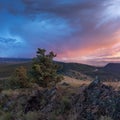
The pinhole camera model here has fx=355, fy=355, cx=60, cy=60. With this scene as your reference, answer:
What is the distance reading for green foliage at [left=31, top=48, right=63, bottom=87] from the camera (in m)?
36.5

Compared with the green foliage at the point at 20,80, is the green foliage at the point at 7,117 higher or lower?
lower

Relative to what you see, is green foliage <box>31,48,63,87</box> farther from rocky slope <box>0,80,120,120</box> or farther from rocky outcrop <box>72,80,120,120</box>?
rocky outcrop <box>72,80,120,120</box>

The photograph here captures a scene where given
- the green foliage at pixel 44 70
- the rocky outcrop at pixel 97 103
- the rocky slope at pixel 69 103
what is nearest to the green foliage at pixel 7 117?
the rocky slope at pixel 69 103

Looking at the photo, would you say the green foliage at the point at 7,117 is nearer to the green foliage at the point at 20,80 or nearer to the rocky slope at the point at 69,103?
the rocky slope at the point at 69,103

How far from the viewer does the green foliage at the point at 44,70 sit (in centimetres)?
3650

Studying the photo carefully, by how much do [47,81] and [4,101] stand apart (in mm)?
8235

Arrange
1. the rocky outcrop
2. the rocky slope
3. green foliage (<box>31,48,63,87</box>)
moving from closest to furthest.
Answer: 1. the rocky outcrop
2. the rocky slope
3. green foliage (<box>31,48,63,87</box>)

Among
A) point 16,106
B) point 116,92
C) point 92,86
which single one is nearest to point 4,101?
point 16,106

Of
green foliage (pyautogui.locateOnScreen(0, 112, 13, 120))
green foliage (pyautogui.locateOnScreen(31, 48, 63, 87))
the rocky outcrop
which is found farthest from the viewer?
green foliage (pyautogui.locateOnScreen(31, 48, 63, 87))

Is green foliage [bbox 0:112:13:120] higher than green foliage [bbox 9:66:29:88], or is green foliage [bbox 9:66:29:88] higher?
green foliage [bbox 9:66:29:88]

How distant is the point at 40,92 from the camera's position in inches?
1065


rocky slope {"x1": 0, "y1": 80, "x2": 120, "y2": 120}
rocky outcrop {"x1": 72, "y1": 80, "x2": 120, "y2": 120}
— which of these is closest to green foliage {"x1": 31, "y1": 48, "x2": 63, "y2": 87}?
rocky slope {"x1": 0, "y1": 80, "x2": 120, "y2": 120}

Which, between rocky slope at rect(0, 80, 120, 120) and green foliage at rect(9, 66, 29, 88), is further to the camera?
green foliage at rect(9, 66, 29, 88)

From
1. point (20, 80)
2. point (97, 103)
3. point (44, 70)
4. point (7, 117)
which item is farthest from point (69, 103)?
point (20, 80)
